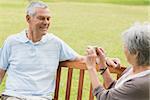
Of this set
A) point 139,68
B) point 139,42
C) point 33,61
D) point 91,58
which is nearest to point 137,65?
point 139,68

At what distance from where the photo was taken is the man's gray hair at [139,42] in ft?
7.33

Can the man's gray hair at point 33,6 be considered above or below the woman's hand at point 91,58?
above

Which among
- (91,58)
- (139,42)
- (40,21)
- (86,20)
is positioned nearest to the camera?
(139,42)

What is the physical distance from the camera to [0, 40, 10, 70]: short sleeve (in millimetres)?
3004

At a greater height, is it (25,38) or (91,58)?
(25,38)

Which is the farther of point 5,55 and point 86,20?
point 86,20

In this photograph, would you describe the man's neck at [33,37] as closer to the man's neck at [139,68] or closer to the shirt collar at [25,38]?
the shirt collar at [25,38]

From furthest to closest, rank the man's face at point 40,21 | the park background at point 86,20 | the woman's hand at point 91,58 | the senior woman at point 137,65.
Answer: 1. the park background at point 86,20
2. the man's face at point 40,21
3. the woman's hand at point 91,58
4. the senior woman at point 137,65

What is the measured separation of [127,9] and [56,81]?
29.3 ft

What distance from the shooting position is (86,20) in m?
10.5

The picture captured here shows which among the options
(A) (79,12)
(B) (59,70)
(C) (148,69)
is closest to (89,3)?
(A) (79,12)

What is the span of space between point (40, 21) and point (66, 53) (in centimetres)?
27

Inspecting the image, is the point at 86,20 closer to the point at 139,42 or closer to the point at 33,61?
the point at 33,61

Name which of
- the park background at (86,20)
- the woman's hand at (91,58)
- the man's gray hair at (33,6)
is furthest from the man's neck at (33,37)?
the park background at (86,20)
